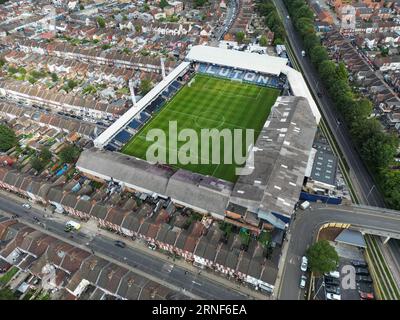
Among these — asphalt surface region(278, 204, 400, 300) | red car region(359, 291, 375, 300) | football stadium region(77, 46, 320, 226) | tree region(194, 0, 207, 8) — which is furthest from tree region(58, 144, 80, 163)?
tree region(194, 0, 207, 8)

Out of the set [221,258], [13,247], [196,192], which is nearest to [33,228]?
[13,247]

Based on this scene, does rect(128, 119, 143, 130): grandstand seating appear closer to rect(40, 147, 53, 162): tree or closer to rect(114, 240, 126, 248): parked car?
rect(40, 147, 53, 162): tree

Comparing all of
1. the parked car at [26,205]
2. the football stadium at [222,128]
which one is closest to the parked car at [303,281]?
the football stadium at [222,128]

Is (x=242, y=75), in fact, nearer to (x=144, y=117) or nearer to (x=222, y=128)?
(x=222, y=128)

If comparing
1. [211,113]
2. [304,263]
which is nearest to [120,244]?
[304,263]

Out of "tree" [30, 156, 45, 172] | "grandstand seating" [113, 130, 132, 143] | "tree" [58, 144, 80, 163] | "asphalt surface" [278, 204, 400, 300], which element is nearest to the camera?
"asphalt surface" [278, 204, 400, 300]

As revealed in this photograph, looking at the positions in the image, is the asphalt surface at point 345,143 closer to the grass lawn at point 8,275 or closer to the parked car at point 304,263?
the parked car at point 304,263
